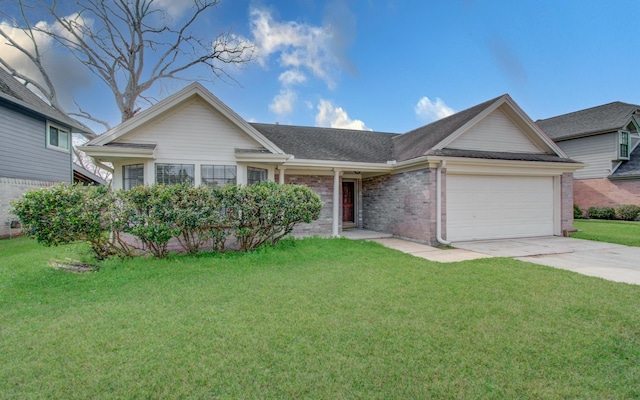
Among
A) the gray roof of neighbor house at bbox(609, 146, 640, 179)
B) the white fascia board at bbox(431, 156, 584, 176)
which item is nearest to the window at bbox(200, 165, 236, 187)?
the white fascia board at bbox(431, 156, 584, 176)

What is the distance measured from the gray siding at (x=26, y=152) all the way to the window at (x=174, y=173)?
24.6 feet

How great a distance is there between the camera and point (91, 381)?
267 cm

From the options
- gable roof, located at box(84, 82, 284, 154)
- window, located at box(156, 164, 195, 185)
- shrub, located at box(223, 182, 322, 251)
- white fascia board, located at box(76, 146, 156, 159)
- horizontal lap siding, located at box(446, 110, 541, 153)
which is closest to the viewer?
shrub, located at box(223, 182, 322, 251)

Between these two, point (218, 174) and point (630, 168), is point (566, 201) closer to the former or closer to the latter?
point (630, 168)

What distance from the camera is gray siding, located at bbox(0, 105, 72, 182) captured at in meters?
11.2

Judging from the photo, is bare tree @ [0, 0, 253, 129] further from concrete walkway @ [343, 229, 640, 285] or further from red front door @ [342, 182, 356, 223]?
concrete walkway @ [343, 229, 640, 285]

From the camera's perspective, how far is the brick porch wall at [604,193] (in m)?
17.6

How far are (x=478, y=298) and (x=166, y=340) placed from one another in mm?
4391

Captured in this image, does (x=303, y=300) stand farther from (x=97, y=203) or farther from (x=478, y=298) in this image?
(x=97, y=203)

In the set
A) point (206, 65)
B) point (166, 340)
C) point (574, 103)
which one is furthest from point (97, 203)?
point (574, 103)

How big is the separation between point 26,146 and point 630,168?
31.2m

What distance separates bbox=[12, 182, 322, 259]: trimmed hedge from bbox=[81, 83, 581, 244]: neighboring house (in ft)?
5.25

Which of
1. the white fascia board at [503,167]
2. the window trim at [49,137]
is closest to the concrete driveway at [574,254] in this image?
the white fascia board at [503,167]

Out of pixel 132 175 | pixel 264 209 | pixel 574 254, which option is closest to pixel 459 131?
pixel 574 254
